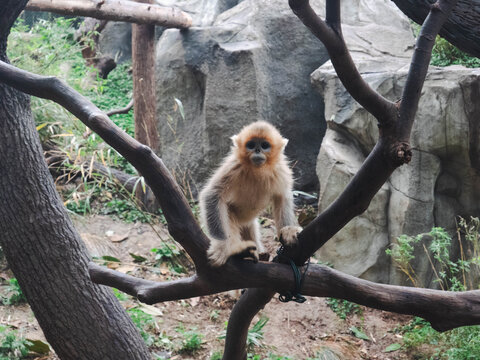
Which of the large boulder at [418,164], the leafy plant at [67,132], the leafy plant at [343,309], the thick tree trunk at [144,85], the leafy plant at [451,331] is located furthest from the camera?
the thick tree trunk at [144,85]

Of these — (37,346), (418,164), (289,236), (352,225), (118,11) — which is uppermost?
(118,11)

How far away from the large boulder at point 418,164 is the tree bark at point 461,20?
1.85 meters

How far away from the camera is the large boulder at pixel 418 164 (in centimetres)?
509

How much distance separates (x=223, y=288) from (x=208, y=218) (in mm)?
627

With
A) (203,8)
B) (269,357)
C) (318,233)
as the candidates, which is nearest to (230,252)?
(318,233)

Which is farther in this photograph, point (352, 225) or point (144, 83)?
point (144, 83)

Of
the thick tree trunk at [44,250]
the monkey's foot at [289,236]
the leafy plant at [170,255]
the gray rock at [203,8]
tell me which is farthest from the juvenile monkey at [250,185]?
the gray rock at [203,8]

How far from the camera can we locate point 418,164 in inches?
211

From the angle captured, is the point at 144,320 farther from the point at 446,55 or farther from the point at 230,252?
the point at 446,55

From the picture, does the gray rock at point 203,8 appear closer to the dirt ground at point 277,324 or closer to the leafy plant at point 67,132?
the leafy plant at point 67,132

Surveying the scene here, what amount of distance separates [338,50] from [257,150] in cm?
151

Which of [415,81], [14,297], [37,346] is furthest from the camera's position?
[14,297]

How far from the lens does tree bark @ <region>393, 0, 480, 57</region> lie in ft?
10.1

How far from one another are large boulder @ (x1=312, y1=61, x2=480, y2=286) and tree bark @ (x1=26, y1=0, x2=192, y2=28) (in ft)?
8.35
